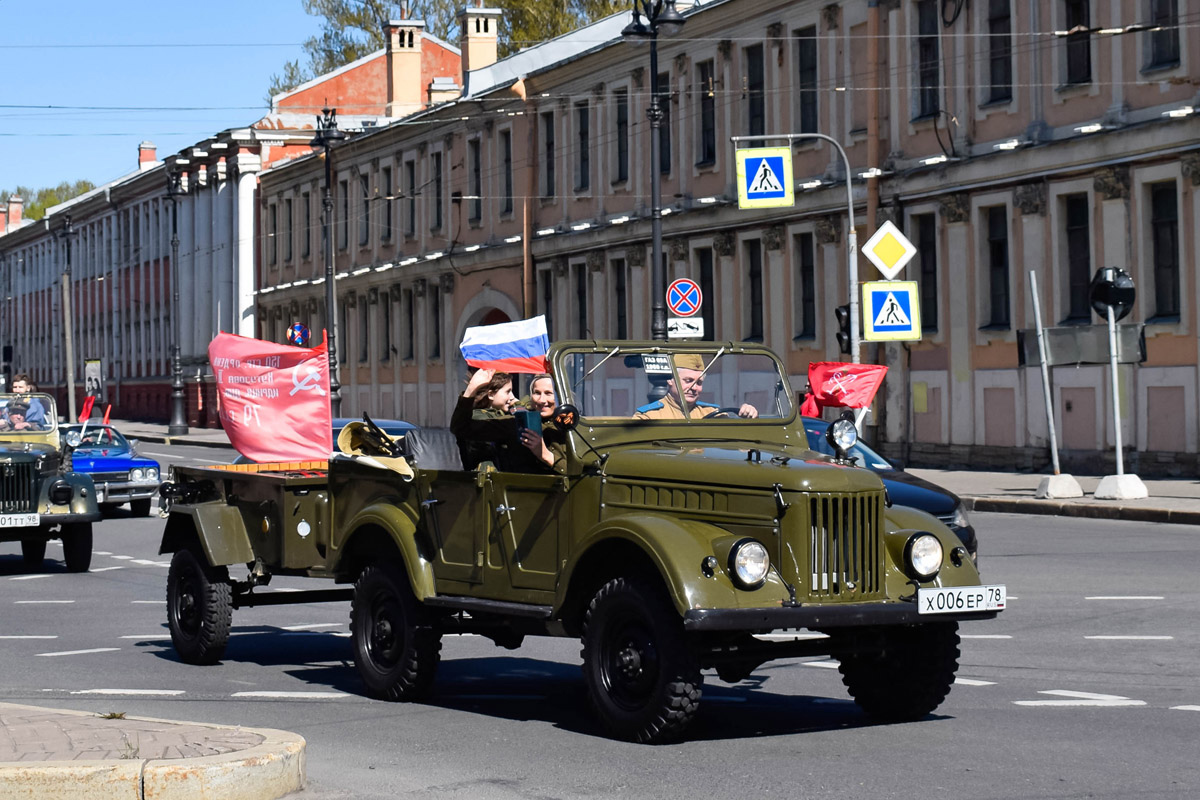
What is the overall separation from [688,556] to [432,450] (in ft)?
8.54

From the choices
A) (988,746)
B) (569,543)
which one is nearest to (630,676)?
(569,543)

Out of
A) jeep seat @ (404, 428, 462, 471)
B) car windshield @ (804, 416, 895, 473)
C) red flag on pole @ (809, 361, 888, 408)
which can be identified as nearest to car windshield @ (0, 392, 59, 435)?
car windshield @ (804, 416, 895, 473)

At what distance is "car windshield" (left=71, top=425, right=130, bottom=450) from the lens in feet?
102

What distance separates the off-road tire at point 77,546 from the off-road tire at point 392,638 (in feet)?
34.4

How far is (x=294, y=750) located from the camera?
761 centimetres

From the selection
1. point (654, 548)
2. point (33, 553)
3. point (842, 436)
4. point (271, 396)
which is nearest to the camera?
point (654, 548)

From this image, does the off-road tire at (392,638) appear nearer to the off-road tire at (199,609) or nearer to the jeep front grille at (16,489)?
the off-road tire at (199,609)

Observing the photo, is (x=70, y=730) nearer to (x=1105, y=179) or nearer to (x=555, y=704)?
(x=555, y=704)

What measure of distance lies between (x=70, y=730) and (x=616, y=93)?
42.5m

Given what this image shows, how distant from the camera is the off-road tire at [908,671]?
9289mm

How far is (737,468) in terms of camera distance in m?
8.80

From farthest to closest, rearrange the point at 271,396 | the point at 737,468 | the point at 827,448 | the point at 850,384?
the point at 850,384 < the point at 827,448 < the point at 271,396 < the point at 737,468

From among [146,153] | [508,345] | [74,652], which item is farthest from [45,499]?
[146,153]

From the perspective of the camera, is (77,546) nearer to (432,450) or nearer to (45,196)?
(432,450)
